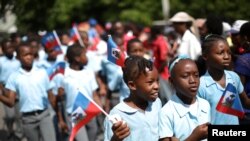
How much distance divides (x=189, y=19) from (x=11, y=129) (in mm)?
3816

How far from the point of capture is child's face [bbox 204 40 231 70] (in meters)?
5.21

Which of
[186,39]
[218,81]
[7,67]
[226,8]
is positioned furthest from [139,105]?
[226,8]

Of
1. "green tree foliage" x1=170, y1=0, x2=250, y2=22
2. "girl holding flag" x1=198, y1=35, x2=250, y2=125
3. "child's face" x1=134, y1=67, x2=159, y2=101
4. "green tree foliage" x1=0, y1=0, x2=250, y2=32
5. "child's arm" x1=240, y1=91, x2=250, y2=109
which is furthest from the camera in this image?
"green tree foliage" x1=0, y1=0, x2=250, y2=32

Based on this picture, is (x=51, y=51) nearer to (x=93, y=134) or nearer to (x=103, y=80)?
(x=103, y=80)

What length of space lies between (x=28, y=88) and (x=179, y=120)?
351cm

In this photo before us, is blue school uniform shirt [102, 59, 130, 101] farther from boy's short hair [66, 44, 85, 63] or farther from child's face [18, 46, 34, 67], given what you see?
child's face [18, 46, 34, 67]

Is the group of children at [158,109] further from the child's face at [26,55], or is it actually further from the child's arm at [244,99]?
the child's face at [26,55]

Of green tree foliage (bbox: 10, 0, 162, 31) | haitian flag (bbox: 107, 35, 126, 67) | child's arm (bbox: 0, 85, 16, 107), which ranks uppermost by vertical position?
haitian flag (bbox: 107, 35, 126, 67)

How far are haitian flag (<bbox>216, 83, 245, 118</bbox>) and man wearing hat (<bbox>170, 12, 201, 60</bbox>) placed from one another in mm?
3216

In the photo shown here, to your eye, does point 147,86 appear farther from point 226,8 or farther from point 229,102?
point 226,8

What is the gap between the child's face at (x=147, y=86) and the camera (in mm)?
4605

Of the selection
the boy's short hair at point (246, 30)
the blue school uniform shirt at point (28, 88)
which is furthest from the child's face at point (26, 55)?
the boy's short hair at point (246, 30)

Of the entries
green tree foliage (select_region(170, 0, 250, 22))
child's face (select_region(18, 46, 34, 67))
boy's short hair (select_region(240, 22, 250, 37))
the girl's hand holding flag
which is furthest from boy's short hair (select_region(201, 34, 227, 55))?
green tree foliage (select_region(170, 0, 250, 22))

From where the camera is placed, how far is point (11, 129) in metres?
10.4
